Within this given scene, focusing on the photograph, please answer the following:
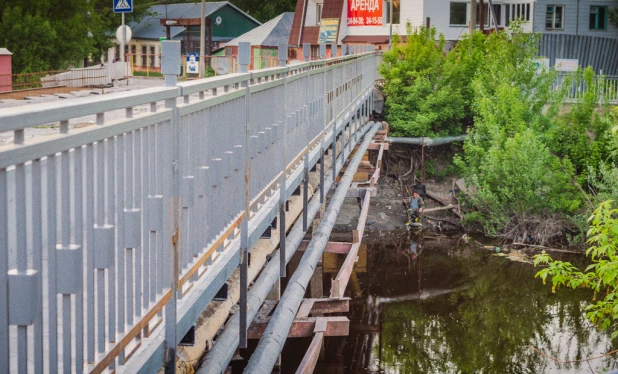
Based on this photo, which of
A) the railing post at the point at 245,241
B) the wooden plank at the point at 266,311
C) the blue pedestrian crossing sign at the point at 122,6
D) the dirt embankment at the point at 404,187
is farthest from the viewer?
the dirt embankment at the point at 404,187

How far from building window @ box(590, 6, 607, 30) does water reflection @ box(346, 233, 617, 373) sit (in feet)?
87.7

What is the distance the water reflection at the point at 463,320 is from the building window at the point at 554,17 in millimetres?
25570

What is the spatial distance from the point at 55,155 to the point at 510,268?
913 inches

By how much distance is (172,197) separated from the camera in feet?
15.1

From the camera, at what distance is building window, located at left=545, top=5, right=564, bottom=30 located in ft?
162

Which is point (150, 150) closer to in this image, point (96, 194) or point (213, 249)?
point (96, 194)

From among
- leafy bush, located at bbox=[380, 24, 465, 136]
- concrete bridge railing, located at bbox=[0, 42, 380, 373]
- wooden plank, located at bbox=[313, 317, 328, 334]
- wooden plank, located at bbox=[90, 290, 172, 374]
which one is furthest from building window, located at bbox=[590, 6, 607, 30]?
wooden plank, located at bbox=[90, 290, 172, 374]

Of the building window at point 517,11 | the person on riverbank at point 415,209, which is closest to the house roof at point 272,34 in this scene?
the building window at point 517,11

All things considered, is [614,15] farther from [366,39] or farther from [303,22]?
[303,22]

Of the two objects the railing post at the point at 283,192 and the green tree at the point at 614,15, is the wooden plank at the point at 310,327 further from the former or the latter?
the green tree at the point at 614,15

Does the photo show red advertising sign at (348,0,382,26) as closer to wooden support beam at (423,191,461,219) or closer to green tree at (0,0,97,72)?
green tree at (0,0,97,72)

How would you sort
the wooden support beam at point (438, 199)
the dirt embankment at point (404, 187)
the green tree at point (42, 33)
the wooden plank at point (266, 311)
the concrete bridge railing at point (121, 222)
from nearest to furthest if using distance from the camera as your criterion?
the concrete bridge railing at point (121, 222) < the wooden plank at point (266, 311) < the dirt embankment at point (404, 187) < the wooden support beam at point (438, 199) < the green tree at point (42, 33)

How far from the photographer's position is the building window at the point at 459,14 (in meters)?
48.0

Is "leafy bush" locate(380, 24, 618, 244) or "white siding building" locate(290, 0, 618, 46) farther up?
"white siding building" locate(290, 0, 618, 46)
